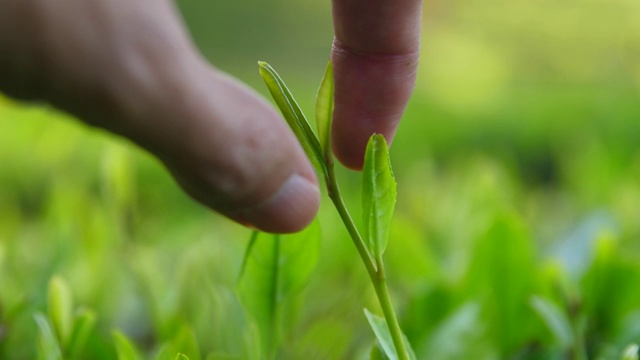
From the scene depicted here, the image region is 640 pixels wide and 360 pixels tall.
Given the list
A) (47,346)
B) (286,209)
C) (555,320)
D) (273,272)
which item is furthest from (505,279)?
(47,346)

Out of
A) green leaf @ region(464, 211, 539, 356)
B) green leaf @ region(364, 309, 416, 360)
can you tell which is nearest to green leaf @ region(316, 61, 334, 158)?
green leaf @ region(364, 309, 416, 360)

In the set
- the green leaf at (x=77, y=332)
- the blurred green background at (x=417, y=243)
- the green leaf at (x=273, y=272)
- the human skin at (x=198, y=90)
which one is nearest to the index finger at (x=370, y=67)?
the human skin at (x=198, y=90)

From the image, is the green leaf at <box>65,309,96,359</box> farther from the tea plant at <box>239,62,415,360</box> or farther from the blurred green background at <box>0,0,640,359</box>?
the tea plant at <box>239,62,415,360</box>

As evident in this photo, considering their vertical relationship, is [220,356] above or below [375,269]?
below

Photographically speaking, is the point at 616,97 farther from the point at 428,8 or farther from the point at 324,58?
the point at 324,58

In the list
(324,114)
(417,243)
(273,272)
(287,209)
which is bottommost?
(417,243)

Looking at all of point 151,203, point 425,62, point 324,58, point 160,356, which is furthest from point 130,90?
point 324,58

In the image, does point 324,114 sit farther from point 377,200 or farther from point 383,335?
point 383,335
